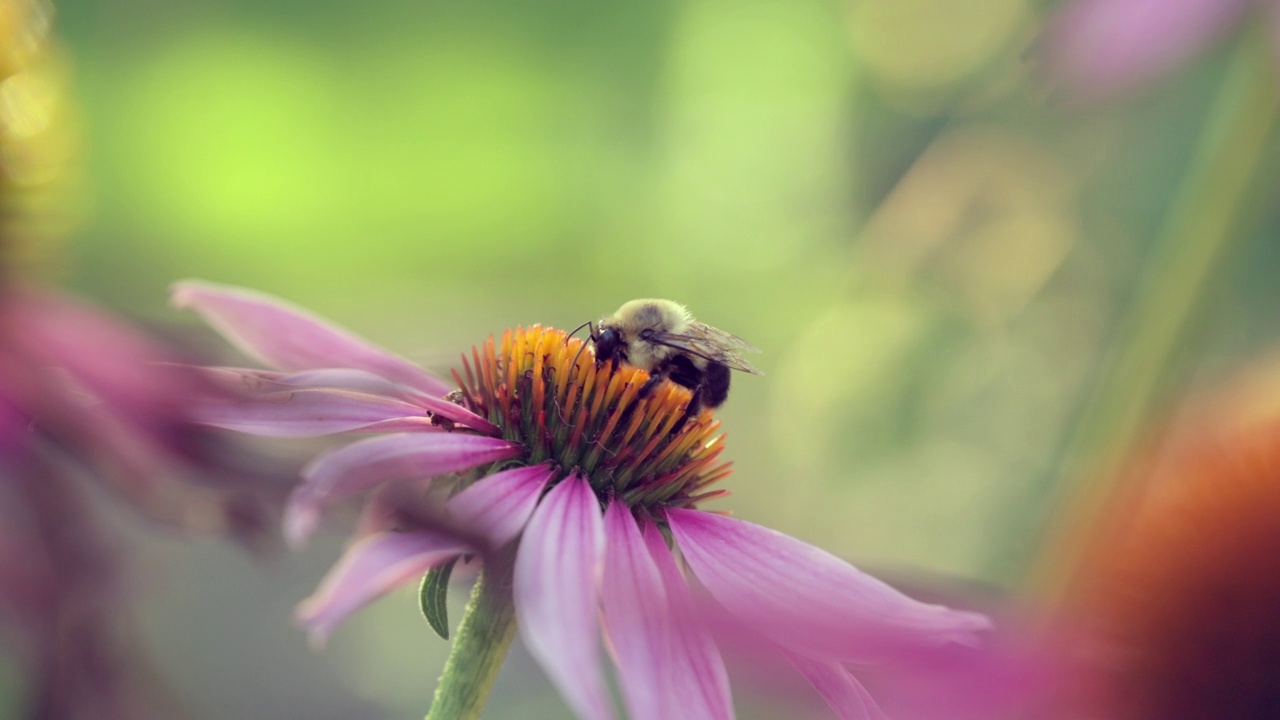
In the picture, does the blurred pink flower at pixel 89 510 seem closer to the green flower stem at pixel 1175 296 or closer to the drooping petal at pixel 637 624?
the drooping petal at pixel 637 624

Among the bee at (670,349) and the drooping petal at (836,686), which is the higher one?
the bee at (670,349)

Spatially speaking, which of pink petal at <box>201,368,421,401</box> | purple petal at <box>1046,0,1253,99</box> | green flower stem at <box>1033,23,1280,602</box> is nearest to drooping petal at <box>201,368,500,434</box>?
pink petal at <box>201,368,421,401</box>

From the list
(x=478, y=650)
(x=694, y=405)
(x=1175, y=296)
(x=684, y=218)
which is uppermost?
(x=684, y=218)

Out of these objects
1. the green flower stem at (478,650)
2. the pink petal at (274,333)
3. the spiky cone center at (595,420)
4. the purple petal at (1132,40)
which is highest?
the purple petal at (1132,40)

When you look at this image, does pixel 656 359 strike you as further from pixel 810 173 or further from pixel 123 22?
pixel 123 22

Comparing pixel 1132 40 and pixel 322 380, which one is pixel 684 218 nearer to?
pixel 1132 40

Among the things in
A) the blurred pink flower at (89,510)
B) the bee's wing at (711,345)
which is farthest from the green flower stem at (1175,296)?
the blurred pink flower at (89,510)

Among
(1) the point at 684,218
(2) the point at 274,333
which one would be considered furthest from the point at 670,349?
(1) the point at 684,218
